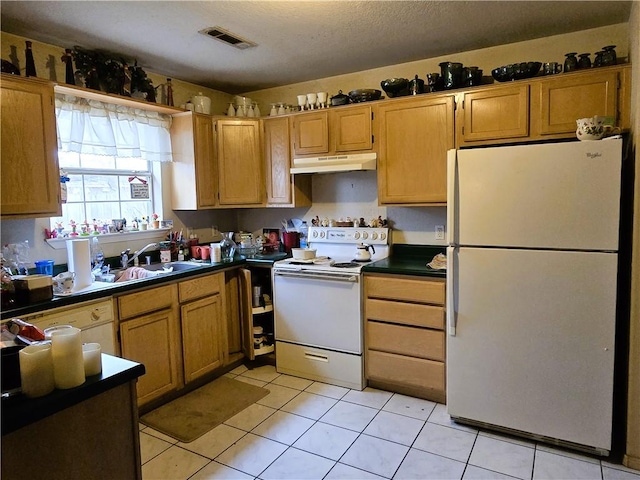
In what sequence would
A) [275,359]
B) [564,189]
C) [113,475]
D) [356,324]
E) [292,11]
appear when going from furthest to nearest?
[275,359], [356,324], [292,11], [564,189], [113,475]

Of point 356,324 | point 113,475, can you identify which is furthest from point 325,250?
point 113,475

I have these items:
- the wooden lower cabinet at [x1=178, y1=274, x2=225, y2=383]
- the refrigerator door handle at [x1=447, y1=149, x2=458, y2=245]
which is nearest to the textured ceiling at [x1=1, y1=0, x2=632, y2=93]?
the refrigerator door handle at [x1=447, y1=149, x2=458, y2=245]

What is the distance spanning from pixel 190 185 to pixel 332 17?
1.79m

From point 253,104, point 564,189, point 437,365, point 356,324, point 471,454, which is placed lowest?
point 471,454

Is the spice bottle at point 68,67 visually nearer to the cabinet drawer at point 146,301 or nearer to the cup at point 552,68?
the cabinet drawer at point 146,301

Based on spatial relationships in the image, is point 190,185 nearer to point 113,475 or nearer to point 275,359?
point 275,359

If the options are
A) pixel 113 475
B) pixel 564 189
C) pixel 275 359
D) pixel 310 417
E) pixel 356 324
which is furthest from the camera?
pixel 275 359

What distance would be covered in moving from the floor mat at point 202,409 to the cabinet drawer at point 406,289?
1105 mm

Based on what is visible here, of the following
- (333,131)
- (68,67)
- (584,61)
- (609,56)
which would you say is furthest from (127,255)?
(609,56)

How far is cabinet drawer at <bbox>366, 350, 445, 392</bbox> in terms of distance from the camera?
2.78 meters

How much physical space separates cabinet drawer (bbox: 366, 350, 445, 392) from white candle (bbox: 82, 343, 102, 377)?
2114 mm

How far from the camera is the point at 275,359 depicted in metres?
3.47

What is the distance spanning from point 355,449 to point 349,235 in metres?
1.72

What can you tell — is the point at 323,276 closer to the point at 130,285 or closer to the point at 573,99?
the point at 130,285
